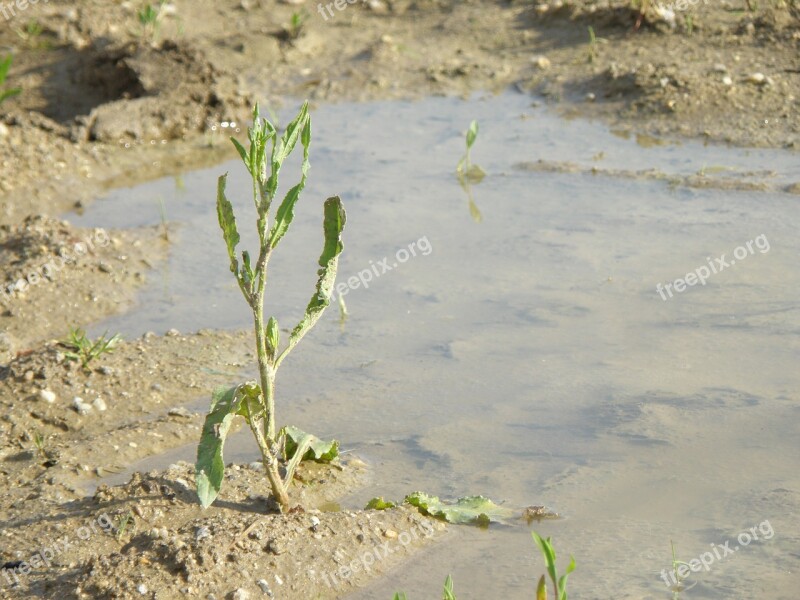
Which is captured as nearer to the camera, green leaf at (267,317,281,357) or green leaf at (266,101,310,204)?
green leaf at (266,101,310,204)

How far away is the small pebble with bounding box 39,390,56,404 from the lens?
3996 mm

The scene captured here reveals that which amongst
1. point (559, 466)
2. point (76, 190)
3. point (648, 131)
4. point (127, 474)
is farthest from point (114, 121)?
point (559, 466)

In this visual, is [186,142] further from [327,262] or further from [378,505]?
[378,505]

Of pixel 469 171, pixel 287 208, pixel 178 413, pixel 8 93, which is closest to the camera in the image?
pixel 287 208

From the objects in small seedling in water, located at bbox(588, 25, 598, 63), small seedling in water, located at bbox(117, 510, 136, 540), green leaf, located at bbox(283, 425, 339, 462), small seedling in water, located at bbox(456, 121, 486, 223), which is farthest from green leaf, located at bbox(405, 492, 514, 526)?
small seedling in water, located at bbox(588, 25, 598, 63)

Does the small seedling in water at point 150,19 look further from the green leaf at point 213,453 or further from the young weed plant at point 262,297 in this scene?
the green leaf at point 213,453

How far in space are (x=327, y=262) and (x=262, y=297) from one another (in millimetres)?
240

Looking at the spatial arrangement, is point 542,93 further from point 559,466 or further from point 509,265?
point 559,466

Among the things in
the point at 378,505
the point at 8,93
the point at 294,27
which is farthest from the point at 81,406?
the point at 294,27

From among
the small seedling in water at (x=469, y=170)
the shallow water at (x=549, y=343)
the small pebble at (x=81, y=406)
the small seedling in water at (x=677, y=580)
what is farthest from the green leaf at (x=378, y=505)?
the small seedling in water at (x=469, y=170)

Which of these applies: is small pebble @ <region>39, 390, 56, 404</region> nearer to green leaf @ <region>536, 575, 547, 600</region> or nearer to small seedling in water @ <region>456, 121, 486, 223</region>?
green leaf @ <region>536, 575, 547, 600</region>

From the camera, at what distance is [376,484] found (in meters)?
3.55

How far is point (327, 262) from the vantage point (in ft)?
10.3

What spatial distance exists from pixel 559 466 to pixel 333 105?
181 inches
